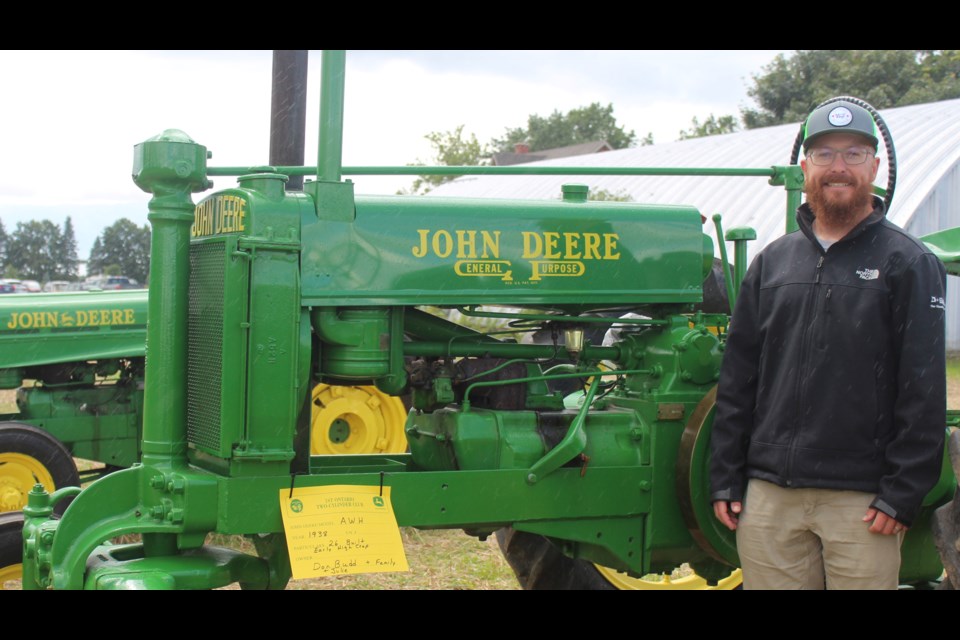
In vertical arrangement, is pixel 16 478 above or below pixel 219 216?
below

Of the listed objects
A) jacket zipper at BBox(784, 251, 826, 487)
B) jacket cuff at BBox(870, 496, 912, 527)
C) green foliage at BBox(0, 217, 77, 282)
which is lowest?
jacket cuff at BBox(870, 496, 912, 527)

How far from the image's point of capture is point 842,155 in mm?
3098

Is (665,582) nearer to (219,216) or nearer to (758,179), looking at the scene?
(219,216)

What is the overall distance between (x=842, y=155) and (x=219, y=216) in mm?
1976

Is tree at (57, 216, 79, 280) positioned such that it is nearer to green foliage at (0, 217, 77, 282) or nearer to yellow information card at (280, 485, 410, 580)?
green foliage at (0, 217, 77, 282)

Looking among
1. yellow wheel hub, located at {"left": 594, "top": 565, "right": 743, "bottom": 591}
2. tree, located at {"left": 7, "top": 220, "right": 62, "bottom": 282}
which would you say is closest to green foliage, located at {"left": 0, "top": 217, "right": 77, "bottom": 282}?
tree, located at {"left": 7, "top": 220, "right": 62, "bottom": 282}

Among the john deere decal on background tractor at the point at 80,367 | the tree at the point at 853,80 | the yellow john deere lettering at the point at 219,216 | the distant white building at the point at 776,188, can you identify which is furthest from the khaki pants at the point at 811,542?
the tree at the point at 853,80

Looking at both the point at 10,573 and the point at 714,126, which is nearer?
the point at 10,573

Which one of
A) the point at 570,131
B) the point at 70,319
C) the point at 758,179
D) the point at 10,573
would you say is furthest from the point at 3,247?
the point at 570,131

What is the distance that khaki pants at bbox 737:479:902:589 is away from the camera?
2.98 m

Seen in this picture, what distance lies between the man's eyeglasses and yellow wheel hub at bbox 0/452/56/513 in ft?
16.3

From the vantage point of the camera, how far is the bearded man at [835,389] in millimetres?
2918

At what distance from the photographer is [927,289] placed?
9.66 feet

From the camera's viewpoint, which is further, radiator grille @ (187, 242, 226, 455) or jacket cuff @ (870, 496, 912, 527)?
radiator grille @ (187, 242, 226, 455)
